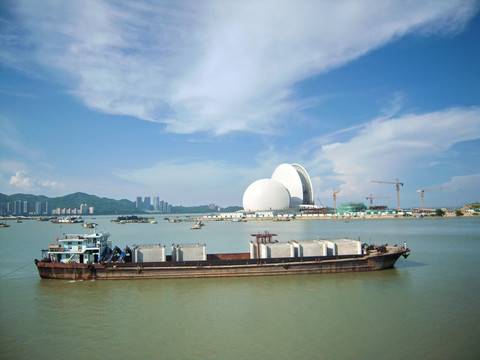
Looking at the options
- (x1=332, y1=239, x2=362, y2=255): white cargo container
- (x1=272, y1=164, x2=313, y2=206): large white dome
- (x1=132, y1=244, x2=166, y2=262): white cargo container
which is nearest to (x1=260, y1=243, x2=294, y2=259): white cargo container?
(x1=332, y1=239, x2=362, y2=255): white cargo container

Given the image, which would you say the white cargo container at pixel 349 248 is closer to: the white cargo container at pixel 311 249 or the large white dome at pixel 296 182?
the white cargo container at pixel 311 249

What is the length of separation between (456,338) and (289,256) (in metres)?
10.9

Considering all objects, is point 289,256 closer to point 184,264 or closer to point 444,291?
point 184,264

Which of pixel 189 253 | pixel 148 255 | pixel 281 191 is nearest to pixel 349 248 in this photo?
pixel 189 253

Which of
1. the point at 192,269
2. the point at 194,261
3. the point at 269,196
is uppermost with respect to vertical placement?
the point at 269,196

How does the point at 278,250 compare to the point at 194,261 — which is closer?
the point at 194,261

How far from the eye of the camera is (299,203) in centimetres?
11894

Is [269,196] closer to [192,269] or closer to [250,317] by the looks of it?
[192,269]

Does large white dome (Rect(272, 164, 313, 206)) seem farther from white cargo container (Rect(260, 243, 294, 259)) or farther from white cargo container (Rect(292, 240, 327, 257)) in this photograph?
white cargo container (Rect(260, 243, 294, 259))

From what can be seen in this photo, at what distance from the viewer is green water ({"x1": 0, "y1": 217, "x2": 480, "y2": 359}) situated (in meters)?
9.74

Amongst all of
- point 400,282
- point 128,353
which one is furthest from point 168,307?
point 400,282

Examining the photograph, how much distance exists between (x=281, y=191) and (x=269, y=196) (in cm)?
463

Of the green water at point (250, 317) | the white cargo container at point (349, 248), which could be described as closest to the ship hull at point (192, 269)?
the green water at point (250, 317)

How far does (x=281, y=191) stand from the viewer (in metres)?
113
